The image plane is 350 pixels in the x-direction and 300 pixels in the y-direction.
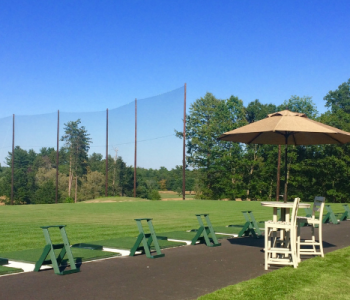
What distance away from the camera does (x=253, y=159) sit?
43.6 meters

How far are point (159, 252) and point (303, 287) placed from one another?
256cm

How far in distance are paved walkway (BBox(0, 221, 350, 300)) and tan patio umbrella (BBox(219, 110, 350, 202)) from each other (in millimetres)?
2021

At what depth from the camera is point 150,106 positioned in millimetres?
40062

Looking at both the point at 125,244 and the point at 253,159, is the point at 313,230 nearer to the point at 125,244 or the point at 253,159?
the point at 125,244

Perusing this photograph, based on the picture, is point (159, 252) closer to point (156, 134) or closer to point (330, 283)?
point (330, 283)

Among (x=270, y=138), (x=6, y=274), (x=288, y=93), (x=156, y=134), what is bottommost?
(x=6, y=274)

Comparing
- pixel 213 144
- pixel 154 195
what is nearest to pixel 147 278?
pixel 213 144

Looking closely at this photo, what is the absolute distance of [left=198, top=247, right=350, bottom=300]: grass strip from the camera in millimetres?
4281

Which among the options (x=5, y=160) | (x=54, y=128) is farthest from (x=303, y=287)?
(x=5, y=160)

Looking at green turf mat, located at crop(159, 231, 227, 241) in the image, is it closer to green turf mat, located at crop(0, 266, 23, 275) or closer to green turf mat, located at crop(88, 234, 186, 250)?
green turf mat, located at crop(88, 234, 186, 250)

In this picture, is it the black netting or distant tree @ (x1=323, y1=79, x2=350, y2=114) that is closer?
the black netting

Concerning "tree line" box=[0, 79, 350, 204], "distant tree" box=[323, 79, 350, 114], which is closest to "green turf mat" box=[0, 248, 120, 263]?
"tree line" box=[0, 79, 350, 204]

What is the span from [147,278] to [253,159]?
39412 mm

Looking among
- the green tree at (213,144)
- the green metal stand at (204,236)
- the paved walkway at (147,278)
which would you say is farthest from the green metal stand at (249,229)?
the green tree at (213,144)
